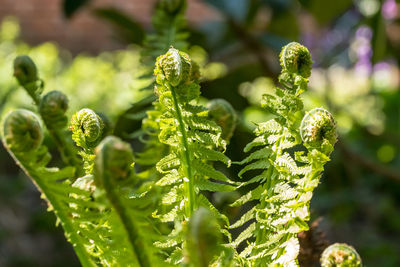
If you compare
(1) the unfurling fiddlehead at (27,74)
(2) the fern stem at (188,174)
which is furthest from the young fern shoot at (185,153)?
(1) the unfurling fiddlehead at (27,74)

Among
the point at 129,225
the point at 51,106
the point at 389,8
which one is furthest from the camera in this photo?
the point at 389,8

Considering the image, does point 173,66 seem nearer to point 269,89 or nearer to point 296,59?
point 296,59

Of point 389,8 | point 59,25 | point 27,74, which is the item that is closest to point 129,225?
point 27,74

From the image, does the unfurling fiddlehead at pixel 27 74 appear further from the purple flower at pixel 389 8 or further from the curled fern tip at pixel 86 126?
the purple flower at pixel 389 8

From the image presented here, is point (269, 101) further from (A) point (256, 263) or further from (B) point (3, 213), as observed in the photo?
(B) point (3, 213)

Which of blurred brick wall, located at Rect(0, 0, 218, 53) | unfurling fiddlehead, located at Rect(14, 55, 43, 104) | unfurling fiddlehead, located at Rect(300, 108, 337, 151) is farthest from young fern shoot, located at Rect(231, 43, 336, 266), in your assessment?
blurred brick wall, located at Rect(0, 0, 218, 53)

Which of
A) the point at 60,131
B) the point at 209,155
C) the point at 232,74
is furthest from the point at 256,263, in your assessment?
the point at 232,74
